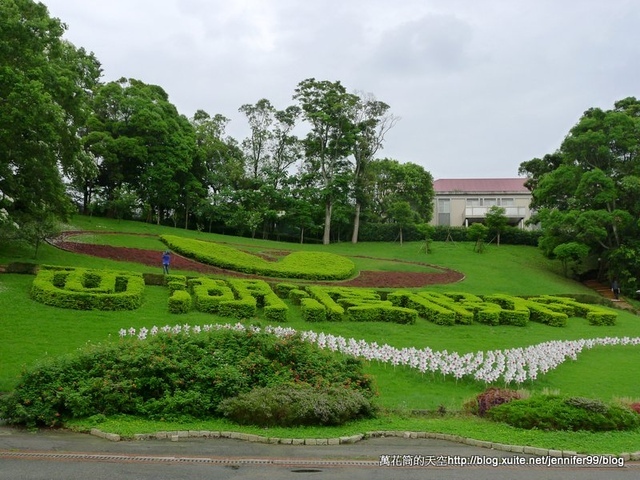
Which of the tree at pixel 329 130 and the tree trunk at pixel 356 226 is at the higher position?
the tree at pixel 329 130

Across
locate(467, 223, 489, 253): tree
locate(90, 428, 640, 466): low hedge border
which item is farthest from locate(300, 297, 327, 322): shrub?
locate(467, 223, 489, 253): tree

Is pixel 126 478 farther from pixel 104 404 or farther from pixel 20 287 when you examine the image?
pixel 20 287

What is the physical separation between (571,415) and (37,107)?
19.6 meters

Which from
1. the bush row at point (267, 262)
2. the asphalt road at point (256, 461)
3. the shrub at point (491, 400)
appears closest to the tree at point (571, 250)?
the bush row at point (267, 262)

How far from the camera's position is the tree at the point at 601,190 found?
34188 millimetres

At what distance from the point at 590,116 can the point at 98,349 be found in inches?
1491

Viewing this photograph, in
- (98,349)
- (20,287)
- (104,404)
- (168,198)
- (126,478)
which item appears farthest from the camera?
(168,198)

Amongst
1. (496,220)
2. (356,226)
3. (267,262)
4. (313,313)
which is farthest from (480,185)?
(313,313)

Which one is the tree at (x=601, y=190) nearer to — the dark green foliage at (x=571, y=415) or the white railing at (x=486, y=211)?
the white railing at (x=486, y=211)

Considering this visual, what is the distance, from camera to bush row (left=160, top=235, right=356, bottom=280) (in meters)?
27.8

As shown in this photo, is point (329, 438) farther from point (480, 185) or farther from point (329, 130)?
point (480, 185)

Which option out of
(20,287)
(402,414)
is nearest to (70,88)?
(20,287)

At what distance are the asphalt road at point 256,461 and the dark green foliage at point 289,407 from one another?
85 centimetres

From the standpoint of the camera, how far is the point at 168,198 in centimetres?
4600
